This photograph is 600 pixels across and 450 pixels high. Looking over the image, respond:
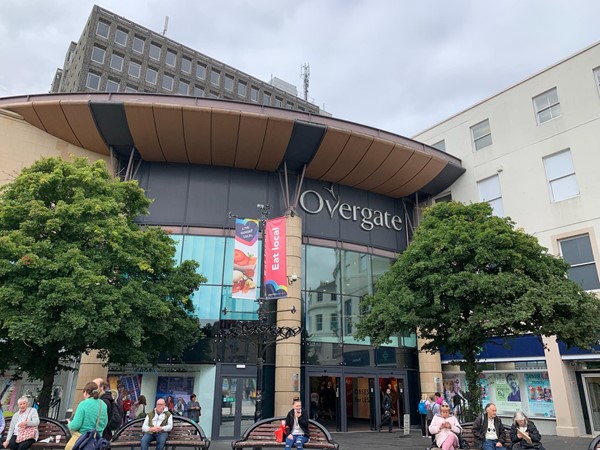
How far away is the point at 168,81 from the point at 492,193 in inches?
1347

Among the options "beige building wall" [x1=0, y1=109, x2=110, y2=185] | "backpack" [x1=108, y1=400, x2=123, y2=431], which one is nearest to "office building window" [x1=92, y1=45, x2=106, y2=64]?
"beige building wall" [x1=0, y1=109, x2=110, y2=185]

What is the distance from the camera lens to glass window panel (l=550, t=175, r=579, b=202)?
19.4 meters

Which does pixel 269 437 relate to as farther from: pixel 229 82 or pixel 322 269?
pixel 229 82

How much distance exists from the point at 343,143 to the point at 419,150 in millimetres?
4311

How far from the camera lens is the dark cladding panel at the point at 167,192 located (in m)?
20.0

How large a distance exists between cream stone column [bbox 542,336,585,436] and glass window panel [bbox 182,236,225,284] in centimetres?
1367

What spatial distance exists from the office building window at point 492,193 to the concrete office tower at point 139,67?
2170 centimetres

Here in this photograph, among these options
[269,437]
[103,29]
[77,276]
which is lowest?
[269,437]

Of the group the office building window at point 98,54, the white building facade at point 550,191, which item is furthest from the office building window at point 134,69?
the white building facade at point 550,191

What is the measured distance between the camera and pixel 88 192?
13.7 meters

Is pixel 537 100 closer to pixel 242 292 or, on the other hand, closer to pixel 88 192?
pixel 242 292

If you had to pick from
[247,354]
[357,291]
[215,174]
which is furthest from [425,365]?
[215,174]

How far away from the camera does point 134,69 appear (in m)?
42.4

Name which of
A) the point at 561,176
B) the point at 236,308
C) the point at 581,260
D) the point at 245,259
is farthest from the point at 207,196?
the point at 581,260
